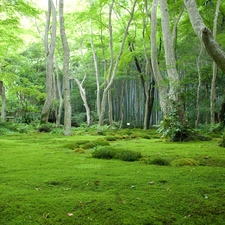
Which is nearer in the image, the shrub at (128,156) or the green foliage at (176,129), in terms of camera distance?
the shrub at (128,156)

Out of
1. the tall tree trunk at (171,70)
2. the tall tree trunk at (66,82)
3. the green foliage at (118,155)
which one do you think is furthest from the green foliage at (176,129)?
the tall tree trunk at (66,82)

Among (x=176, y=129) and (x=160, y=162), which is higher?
(x=176, y=129)

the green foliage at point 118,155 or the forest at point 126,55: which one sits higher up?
the forest at point 126,55

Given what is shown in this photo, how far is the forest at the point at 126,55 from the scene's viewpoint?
7020mm

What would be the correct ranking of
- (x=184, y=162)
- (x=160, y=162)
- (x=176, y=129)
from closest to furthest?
(x=184, y=162)
(x=160, y=162)
(x=176, y=129)

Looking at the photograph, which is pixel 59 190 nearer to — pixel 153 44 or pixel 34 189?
pixel 34 189

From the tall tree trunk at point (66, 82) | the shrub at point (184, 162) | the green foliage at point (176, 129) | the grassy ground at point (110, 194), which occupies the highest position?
the tall tree trunk at point (66, 82)

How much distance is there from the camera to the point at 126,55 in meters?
13.4

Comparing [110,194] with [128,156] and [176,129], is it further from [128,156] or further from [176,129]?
[176,129]

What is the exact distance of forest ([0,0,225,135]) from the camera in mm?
7020

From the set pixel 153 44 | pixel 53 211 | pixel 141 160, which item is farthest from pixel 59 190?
pixel 153 44

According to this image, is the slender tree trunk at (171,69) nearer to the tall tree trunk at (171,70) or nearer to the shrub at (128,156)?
the tall tree trunk at (171,70)

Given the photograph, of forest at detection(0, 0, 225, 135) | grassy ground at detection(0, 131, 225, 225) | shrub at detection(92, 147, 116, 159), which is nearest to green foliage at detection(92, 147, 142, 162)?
shrub at detection(92, 147, 116, 159)

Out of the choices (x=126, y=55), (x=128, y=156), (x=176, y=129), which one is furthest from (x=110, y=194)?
(x=126, y=55)
